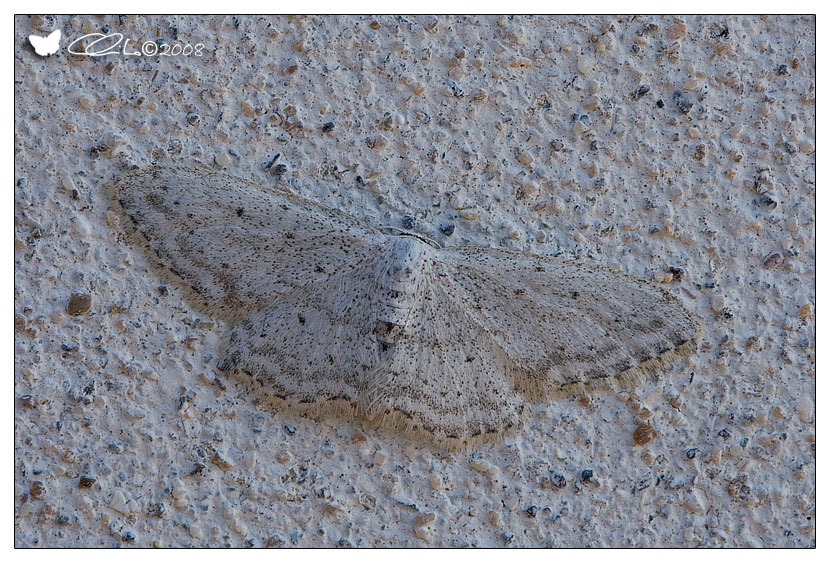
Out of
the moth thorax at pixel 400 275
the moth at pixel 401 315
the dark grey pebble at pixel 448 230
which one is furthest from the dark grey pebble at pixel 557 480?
the dark grey pebble at pixel 448 230

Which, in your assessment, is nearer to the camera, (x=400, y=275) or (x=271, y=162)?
(x=400, y=275)

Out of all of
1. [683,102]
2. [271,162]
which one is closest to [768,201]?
[683,102]

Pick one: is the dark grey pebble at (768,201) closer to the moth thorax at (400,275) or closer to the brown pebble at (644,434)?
the brown pebble at (644,434)

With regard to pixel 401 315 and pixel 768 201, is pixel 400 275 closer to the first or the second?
pixel 401 315

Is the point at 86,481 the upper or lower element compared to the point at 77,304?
lower

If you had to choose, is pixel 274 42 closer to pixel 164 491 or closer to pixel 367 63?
pixel 367 63

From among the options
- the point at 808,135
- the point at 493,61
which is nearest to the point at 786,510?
the point at 808,135
